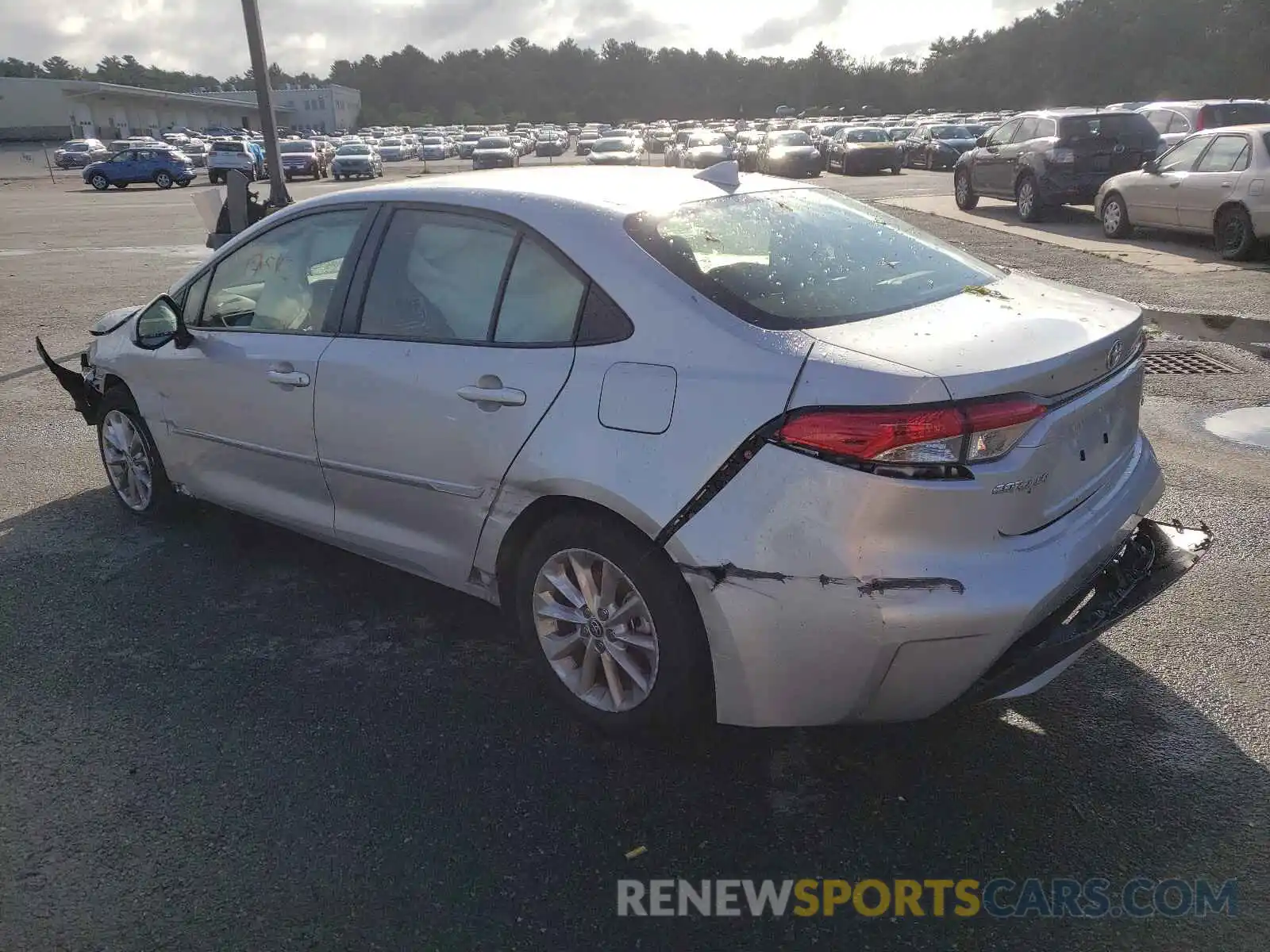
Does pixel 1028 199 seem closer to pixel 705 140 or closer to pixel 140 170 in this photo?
pixel 705 140

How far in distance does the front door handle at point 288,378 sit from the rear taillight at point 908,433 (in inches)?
81.6

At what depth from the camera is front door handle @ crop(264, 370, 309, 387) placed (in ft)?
12.7

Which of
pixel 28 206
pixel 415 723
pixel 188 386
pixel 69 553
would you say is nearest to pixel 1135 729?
pixel 415 723

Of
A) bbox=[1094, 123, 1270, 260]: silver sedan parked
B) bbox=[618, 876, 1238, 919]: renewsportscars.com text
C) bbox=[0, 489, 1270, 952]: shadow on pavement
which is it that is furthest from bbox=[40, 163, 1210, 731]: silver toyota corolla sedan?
bbox=[1094, 123, 1270, 260]: silver sedan parked

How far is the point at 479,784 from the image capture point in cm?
297

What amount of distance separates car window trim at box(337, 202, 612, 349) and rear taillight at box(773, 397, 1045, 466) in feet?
2.28

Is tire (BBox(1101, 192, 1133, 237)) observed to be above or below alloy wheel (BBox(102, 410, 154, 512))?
below

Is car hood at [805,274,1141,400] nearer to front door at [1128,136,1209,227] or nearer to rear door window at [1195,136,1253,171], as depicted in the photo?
rear door window at [1195,136,1253,171]

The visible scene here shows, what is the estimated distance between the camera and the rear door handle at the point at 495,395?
3137 mm

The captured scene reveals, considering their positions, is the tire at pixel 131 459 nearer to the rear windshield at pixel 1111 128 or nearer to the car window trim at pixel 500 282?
A: the car window trim at pixel 500 282

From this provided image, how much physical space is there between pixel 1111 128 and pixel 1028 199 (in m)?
1.59

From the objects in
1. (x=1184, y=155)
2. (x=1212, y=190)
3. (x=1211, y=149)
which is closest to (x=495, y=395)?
(x=1212, y=190)

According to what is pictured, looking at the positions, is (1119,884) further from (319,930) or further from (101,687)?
(101,687)

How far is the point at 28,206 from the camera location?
29.3 metres
